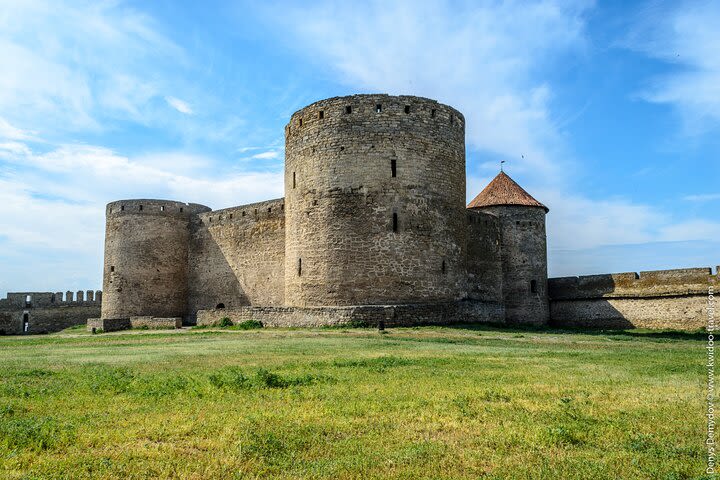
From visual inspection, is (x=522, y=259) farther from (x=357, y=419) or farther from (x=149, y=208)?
(x=357, y=419)

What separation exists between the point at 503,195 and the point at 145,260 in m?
17.9

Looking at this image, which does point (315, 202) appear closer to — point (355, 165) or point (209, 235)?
point (355, 165)

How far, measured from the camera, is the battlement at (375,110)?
22.1 meters

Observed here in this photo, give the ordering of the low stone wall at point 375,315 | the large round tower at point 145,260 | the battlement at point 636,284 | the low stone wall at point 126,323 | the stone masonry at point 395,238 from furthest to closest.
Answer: the large round tower at point 145,260 < the low stone wall at point 126,323 < the battlement at point 636,284 < the stone masonry at point 395,238 < the low stone wall at point 375,315

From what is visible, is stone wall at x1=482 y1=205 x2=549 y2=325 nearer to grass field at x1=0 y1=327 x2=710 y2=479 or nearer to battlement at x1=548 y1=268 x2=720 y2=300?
battlement at x1=548 y1=268 x2=720 y2=300

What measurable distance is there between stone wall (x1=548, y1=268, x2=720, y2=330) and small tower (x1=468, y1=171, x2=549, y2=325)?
122cm

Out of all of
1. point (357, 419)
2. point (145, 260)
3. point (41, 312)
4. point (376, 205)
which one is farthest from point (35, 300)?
point (357, 419)

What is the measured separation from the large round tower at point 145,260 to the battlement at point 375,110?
1241cm

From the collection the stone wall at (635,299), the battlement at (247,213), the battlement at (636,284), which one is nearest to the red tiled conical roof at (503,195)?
the battlement at (636,284)

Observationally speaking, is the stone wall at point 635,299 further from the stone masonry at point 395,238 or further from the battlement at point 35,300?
the battlement at point 35,300

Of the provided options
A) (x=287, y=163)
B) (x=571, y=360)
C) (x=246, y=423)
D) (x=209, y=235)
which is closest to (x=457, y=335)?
(x=571, y=360)

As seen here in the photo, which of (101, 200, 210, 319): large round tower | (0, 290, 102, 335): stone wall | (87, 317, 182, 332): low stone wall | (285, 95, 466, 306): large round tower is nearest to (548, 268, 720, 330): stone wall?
(285, 95, 466, 306): large round tower

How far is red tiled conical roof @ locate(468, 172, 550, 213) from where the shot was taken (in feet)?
93.0

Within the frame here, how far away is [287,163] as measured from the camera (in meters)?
24.3
